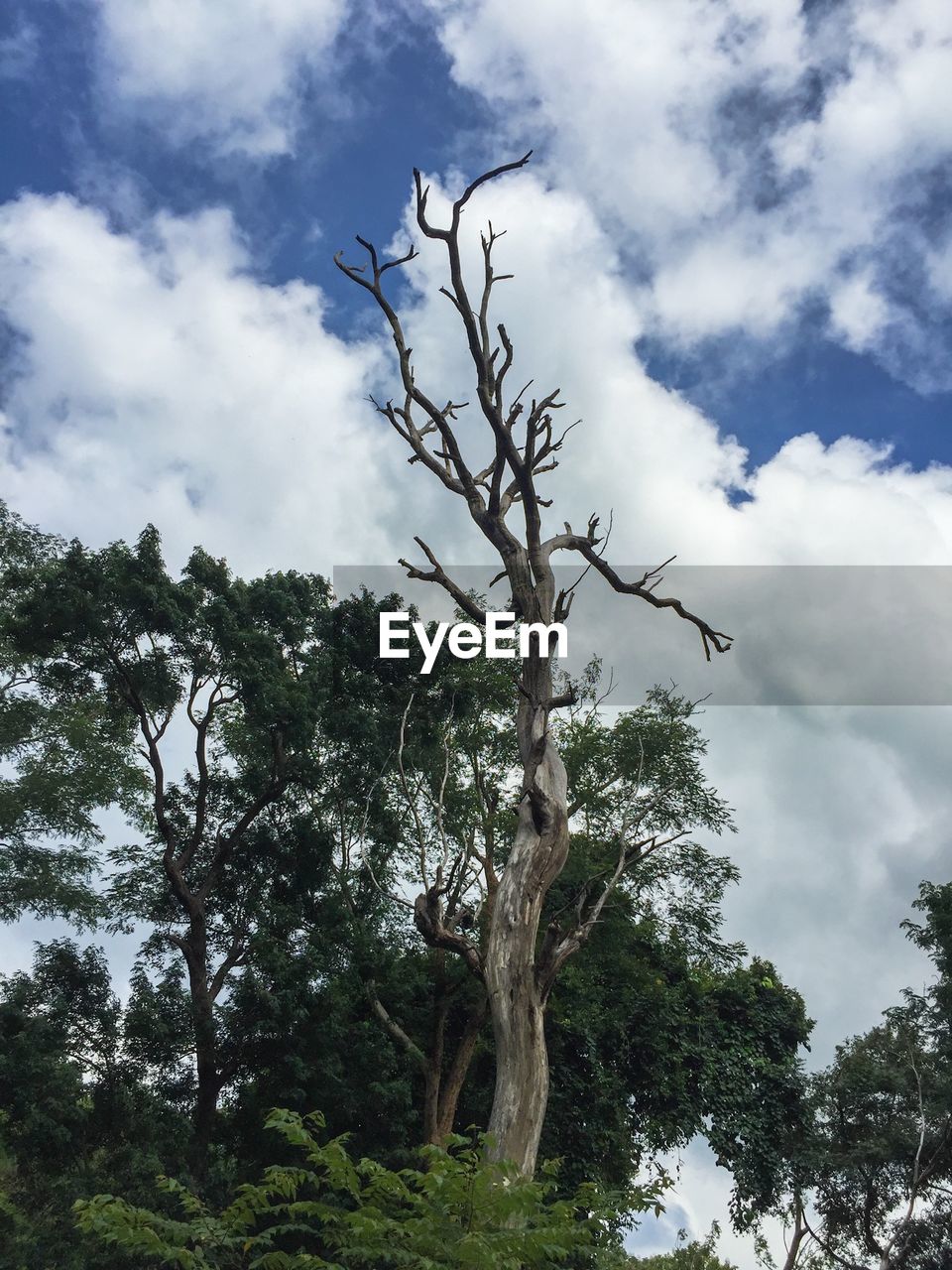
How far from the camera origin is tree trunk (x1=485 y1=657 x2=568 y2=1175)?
9.20m

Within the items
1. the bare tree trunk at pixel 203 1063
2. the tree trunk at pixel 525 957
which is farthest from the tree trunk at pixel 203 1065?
the tree trunk at pixel 525 957

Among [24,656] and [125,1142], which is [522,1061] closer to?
[125,1142]

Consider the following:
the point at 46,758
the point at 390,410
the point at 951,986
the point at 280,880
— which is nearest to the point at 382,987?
the point at 280,880

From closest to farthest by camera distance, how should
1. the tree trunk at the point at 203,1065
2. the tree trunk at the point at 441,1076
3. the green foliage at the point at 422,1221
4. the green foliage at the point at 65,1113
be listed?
the green foliage at the point at 422,1221
the green foliage at the point at 65,1113
the tree trunk at the point at 203,1065
the tree trunk at the point at 441,1076

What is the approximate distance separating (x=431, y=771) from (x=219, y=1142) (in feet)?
18.2

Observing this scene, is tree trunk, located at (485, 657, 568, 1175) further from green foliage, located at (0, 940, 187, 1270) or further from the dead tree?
green foliage, located at (0, 940, 187, 1270)

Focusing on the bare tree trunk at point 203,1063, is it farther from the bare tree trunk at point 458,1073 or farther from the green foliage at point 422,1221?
the green foliage at point 422,1221

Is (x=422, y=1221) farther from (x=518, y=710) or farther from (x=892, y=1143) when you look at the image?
(x=892, y=1143)

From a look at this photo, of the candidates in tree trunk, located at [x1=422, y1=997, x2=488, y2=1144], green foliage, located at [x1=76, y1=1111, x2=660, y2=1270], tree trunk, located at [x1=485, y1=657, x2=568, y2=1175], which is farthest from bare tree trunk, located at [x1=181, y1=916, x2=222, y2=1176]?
green foliage, located at [x1=76, y1=1111, x2=660, y2=1270]

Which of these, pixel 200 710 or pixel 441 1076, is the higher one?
pixel 200 710

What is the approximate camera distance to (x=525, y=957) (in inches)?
380

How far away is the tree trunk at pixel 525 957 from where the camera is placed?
920 cm

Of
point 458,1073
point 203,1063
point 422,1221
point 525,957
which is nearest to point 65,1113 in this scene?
point 203,1063

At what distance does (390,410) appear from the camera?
12891 mm
